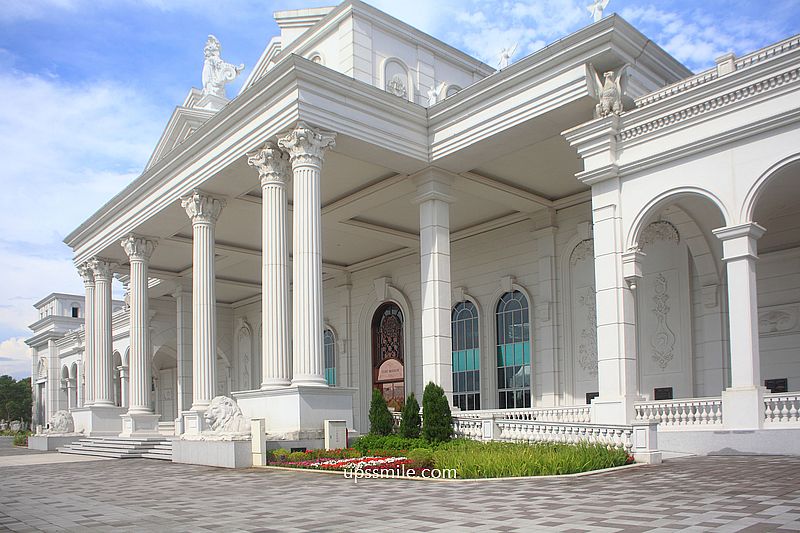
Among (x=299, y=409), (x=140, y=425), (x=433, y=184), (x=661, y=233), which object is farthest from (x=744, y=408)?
(x=140, y=425)

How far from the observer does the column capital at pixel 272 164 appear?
71.7 feet

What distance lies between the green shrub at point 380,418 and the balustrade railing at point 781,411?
31.7 ft

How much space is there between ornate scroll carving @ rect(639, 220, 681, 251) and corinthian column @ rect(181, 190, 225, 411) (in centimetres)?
1437

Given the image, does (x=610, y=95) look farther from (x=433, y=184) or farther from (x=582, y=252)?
(x=582, y=252)

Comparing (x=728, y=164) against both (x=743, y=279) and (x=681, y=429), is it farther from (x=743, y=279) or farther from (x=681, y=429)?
(x=681, y=429)

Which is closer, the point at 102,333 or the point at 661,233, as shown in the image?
the point at 661,233

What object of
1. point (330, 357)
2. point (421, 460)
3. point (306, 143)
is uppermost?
point (306, 143)

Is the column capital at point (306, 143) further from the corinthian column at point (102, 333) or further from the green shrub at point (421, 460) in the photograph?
the corinthian column at point (102, 333)

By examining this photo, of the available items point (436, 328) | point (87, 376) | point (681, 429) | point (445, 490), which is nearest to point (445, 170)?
point (436, 328)

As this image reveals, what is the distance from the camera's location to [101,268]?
34.8m

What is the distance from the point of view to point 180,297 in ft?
136

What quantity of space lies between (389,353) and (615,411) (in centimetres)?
2073

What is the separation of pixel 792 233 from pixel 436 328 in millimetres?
10845


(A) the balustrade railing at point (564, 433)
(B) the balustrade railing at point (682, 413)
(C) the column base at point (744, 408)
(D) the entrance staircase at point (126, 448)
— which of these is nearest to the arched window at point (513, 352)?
(A) the balustrade railing at point (564, 433)
